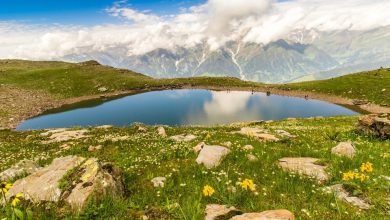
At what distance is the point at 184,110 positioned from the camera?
86.4 metres

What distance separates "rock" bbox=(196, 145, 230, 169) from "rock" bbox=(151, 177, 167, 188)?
6.79 ft

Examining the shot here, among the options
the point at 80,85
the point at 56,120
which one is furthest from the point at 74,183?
the point at 80,85

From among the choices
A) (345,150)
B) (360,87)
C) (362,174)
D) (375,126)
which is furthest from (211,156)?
(360,87)

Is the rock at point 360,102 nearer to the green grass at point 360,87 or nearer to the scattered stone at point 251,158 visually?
the green grass at point 360,87

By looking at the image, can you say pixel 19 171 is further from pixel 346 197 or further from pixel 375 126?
pixel 375 126

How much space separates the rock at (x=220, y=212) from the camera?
7.72 meters

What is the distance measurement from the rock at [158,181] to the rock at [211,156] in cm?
207

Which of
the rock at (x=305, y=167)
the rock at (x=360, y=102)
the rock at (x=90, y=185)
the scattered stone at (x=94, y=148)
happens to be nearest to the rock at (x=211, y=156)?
the rock at (x=305, y=167)

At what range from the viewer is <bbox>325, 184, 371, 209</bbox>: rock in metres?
9.27

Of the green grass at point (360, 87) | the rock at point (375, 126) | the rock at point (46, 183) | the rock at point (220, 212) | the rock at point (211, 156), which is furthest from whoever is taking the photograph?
the green grass at point (360, 87)

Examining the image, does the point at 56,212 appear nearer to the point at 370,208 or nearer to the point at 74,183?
the point at 74,183

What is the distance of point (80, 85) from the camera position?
11200cm

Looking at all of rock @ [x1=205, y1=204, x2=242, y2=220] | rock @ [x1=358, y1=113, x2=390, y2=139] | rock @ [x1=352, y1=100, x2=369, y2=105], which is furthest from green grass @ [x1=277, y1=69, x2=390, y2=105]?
rock @ [x1=205, y1=204, x2=242, y2=220]

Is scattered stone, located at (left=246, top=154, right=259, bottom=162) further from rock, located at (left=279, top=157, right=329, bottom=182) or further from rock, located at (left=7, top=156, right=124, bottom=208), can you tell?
rock, located at (left=7, top=156, right=124, bottom=208)
